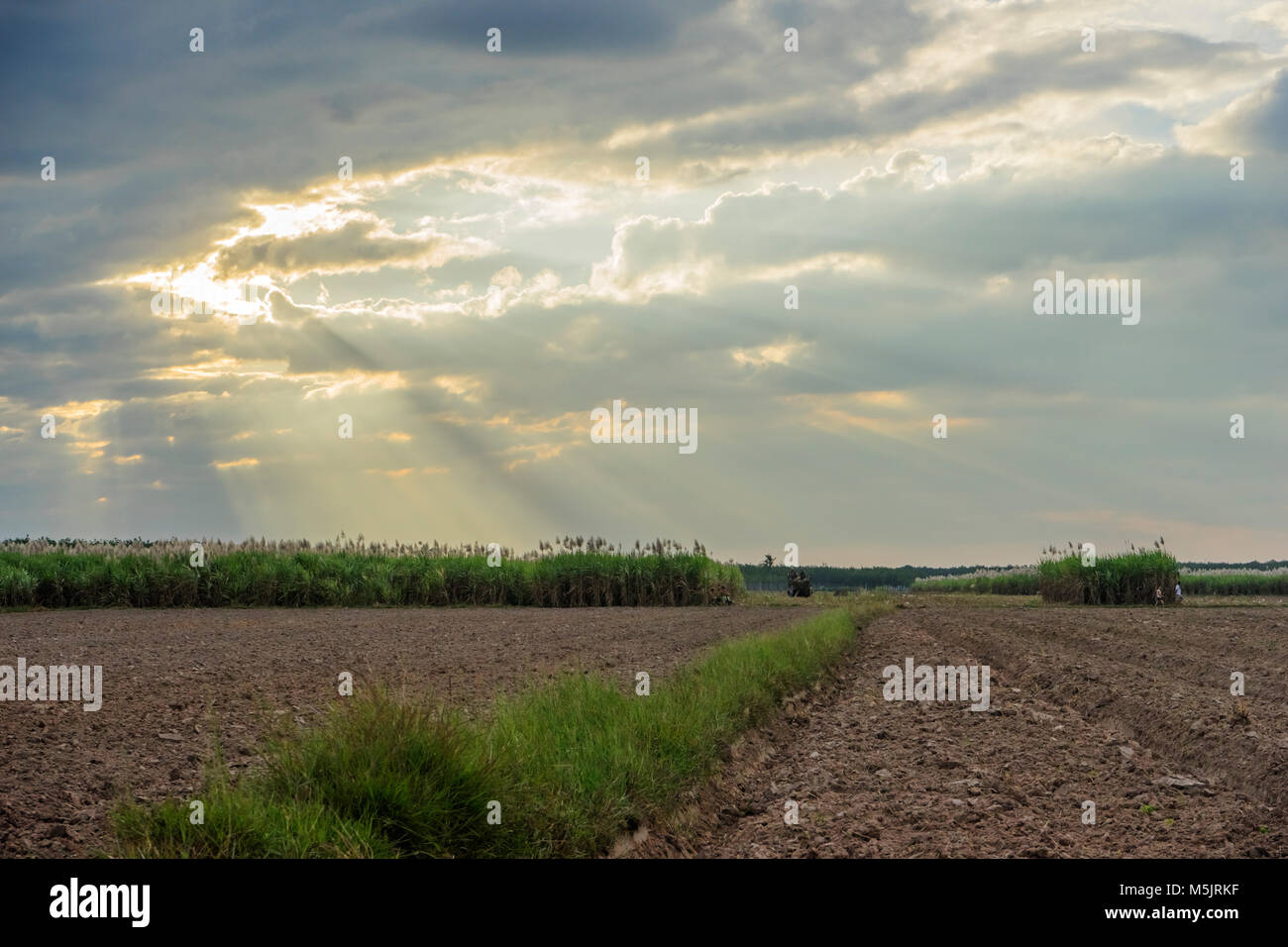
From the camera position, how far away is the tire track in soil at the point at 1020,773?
6938mm

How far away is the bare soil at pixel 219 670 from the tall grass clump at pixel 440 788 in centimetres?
63

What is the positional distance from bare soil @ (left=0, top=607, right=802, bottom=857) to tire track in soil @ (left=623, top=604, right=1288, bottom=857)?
267 centimetres

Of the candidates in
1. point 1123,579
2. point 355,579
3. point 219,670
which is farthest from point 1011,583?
point 219,670

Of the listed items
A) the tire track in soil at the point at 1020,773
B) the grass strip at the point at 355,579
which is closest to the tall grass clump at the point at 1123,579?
the grass strip at the point at 355,579

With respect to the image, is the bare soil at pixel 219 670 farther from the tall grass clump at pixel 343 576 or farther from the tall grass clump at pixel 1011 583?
the tall grass clump at pixel 1011 583

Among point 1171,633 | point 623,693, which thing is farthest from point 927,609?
point 623,693

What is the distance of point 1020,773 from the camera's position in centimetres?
896

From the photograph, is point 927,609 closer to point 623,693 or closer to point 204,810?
point 623,693

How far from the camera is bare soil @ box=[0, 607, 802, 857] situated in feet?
24.7

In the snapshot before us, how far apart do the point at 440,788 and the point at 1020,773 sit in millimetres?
5462
